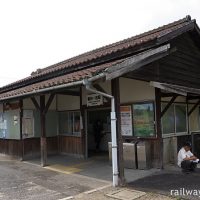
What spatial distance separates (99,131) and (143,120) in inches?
203

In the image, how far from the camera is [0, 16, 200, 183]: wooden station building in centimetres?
796

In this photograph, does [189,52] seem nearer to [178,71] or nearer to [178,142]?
[178,71]

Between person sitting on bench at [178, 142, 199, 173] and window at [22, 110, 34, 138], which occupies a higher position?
window at [22, 110, 34, 138]

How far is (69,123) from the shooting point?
12.8 meters

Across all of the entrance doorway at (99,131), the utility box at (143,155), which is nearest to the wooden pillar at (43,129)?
the utility box at (143,155)

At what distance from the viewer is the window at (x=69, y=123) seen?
40.7 feet

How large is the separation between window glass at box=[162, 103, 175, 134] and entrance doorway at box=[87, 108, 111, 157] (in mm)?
4282

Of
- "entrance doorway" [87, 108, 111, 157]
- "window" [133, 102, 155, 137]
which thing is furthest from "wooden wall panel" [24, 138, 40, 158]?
"window" [133, 102, 155, 137]

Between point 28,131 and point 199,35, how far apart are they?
7.78 metres

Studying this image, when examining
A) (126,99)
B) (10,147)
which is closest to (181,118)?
(126,99)

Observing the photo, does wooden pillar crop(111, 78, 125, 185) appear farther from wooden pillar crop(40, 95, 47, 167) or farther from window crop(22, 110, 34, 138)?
window crop(22, 110, 34, 138)

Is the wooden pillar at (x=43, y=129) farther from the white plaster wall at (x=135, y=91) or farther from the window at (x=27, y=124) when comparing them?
the white plaster wall at (x=135, y=91)

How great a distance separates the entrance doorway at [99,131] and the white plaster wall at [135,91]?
408 cm

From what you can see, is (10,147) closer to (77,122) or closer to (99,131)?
(77,122)
